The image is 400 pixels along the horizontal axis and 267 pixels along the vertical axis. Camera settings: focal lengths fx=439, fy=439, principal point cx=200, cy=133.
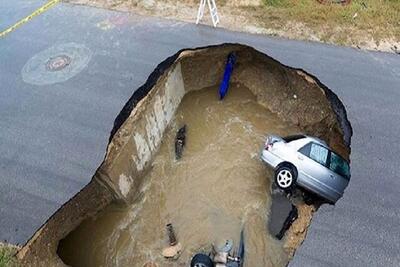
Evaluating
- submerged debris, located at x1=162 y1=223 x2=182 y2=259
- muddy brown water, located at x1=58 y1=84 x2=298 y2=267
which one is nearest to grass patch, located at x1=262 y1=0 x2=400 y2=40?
muddy brown water, located at x1=58 y1=84 x2=298 y2=267

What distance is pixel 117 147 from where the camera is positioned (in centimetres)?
1156

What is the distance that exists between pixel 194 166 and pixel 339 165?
159 inches

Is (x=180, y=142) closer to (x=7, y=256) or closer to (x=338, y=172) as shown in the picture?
(x=338, y=172)

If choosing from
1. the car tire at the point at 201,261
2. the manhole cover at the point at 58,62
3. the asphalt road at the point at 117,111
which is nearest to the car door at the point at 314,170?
the asphalt road at the point at 117,111

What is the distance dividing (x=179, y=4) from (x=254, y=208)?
8.12m

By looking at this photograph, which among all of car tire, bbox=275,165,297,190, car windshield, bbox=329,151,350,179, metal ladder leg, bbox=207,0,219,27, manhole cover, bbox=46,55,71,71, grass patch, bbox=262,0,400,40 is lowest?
car tire, bbox=275,165,297,190

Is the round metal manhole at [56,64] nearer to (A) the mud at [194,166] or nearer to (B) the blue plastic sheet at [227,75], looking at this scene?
(A) the mud at [194,166]

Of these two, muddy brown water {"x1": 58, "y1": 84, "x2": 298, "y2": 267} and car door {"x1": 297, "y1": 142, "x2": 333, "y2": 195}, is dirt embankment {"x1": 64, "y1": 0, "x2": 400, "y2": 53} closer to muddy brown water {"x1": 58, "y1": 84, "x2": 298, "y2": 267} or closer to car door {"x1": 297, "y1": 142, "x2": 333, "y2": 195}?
muddy brown water {"x1": 58, "y1": 84, "x2": 298, "y2": 267}

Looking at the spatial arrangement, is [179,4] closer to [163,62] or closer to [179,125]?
[163,62]

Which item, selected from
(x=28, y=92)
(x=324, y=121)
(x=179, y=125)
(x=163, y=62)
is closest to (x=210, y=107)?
(x=179, y=125)

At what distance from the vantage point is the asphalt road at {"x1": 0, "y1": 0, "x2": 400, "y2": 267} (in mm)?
8656

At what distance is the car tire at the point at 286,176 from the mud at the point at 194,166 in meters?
0.83

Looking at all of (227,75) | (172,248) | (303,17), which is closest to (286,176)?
(172,248)

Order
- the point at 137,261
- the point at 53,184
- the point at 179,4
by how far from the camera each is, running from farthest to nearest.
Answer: the point at 179,4 → the point at 137,261 → the point at 53,184
